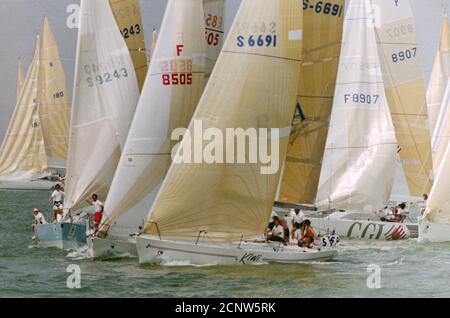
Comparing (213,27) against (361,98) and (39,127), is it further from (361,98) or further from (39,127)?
(39,127)

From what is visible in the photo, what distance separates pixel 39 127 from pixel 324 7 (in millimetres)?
28590

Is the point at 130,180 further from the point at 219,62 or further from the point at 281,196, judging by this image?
the point at 281,196

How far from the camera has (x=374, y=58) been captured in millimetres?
34531

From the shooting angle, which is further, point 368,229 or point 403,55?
point 403,55

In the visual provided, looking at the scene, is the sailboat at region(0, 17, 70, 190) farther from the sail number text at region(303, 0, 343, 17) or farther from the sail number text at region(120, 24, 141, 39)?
the sail number text at region(303, 0, 343, 17)

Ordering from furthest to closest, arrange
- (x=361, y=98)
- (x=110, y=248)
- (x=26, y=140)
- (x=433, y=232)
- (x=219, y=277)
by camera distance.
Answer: (x=26, y=140), (x=361, y=98), (x=433, y=232), (x=110, y=248), (x=219, y=277)

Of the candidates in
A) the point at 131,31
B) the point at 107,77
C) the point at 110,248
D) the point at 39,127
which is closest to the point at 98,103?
the point at 107,77

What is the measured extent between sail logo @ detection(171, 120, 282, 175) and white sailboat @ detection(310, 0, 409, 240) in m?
9.69

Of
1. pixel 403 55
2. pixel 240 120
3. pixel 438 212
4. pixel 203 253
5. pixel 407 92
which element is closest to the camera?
pixel 203 253

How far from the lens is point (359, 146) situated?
34.2m

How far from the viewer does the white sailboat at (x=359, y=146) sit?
109 ft

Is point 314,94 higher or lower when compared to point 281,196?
higher

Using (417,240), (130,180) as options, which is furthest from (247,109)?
(417,240)

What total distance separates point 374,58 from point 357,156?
3267mm
